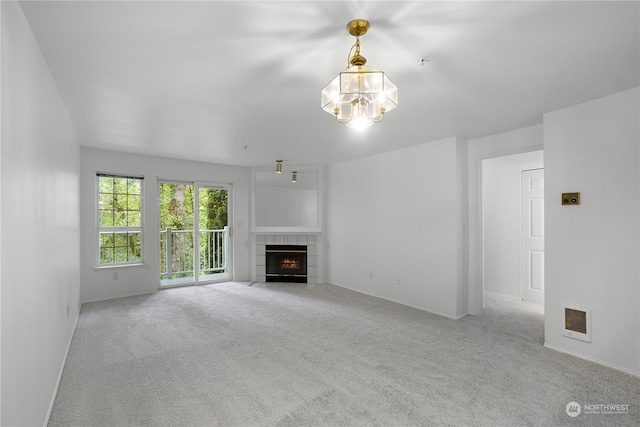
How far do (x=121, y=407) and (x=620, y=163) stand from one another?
4.19 m

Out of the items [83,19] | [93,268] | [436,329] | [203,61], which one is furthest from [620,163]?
[93,268]

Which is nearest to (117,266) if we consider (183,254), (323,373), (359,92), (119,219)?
(119,219)

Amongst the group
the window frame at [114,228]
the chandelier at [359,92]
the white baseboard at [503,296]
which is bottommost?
the white baseboard at [503,296]

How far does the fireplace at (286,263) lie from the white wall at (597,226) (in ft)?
12.8

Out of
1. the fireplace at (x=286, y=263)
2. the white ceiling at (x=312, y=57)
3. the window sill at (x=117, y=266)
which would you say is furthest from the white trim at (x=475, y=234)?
the window sill at (x=117, y=266)

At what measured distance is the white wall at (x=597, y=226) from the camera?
246 cm

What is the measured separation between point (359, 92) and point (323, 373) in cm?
212

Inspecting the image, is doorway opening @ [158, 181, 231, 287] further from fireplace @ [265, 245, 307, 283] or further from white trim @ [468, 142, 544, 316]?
white trim @ [468, 142, 544, 316]

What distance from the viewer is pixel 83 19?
1.57m

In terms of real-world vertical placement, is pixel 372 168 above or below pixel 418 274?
above

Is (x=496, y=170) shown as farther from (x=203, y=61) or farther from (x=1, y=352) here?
(x=1, y=352)

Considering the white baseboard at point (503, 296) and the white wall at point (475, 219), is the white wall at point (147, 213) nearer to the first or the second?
the white wall at point (475, 219)

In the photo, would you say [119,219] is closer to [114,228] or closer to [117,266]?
[114,228]

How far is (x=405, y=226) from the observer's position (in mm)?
4453
